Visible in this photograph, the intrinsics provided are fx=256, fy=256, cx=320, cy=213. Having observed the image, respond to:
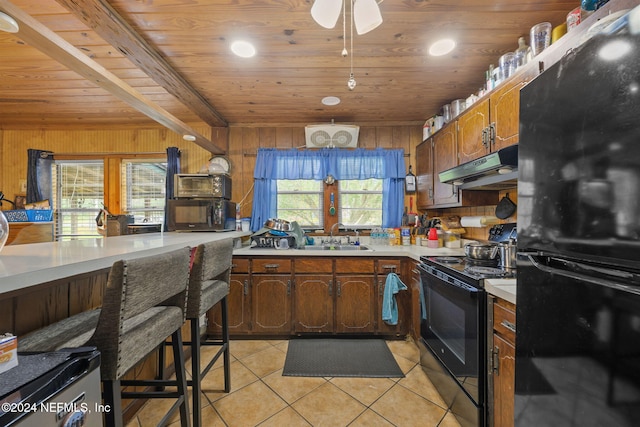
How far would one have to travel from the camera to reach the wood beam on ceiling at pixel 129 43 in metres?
1.35

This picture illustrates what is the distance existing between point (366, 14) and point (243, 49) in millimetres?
976

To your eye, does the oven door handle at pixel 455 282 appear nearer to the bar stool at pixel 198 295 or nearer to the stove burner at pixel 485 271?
the stove burner at pixel 485 271

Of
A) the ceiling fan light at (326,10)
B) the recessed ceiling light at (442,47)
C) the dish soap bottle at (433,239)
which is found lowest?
the dish soap bottle at (433,239)

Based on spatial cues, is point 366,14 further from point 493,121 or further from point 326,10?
point 493,121

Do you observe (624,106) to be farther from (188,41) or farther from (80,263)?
(188,41)

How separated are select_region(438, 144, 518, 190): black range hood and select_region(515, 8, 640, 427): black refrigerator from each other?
0.70 meters

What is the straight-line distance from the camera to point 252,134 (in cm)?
322

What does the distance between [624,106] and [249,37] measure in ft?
6.06

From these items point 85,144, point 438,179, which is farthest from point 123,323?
point 85,144

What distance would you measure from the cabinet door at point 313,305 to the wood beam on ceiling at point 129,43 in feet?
6.45

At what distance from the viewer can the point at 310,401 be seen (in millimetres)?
1681

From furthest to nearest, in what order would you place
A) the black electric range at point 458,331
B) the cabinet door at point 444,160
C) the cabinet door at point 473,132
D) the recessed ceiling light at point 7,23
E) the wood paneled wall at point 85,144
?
the wood paneled wall at point 85,144 < the cabinet door at point 444,160 < the cabinet door at point 473,132 < the black electric range at point 458,331 < the recessed ceiling light at point 7,23

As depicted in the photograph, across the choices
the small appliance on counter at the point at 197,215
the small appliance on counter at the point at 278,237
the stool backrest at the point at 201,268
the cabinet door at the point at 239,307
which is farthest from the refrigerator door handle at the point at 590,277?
the small appliance on counter at the point at 197,215

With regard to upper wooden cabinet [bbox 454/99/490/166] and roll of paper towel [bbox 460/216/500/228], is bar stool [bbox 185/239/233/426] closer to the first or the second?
upper wooden cabinet [bbox 454/99/490/166]
